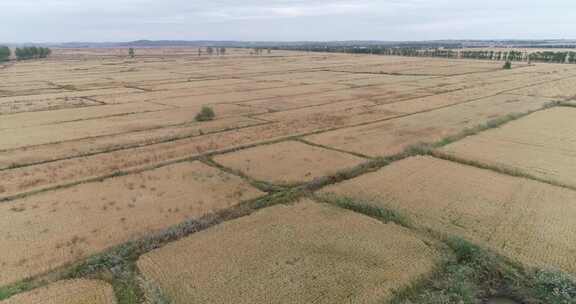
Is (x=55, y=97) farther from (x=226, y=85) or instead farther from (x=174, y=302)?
(x=174, y=302)

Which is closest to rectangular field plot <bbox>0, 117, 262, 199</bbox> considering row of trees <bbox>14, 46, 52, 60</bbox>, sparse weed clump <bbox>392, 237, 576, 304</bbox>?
sparse weed clump <bbox>392, 237, 576, 304</bbox>

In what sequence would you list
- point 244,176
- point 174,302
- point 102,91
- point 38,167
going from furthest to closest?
point 102,91
point 38,167
point 244,176
point 174,302

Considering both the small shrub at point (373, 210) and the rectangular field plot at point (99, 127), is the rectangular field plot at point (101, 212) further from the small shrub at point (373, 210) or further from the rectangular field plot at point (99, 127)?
the rectangular field plot at point (99, 127)

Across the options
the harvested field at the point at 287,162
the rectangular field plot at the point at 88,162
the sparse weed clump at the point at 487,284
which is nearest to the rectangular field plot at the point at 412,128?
the harvested field at the point at 287,162

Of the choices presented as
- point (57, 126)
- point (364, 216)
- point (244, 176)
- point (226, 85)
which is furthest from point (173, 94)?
point (364, 216)

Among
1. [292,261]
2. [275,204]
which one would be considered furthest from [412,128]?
[292,261]

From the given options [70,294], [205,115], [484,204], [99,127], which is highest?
→ [205,115]

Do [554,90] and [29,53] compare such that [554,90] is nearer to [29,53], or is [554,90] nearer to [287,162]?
[287,162]

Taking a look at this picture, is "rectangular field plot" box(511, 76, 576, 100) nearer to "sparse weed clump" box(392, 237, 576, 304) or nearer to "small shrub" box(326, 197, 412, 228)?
"small shrub" box(326, 197, 412, 228)
